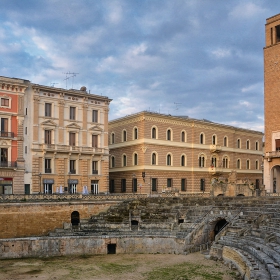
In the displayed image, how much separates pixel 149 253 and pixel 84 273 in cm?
774

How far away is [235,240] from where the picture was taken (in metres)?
26.7

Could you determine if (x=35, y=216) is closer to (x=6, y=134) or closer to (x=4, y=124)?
(x=6, y=134)

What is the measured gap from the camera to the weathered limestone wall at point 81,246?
2920 cm

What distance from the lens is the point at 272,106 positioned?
48281 millimetres

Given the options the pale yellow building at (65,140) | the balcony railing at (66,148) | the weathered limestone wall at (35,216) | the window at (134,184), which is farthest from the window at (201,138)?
the weathered limestone wall at (35,216)

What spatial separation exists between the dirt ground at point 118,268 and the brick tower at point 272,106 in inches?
857

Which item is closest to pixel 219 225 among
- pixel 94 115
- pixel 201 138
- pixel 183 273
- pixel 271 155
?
pixel 183 273

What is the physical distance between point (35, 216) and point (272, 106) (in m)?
30.1

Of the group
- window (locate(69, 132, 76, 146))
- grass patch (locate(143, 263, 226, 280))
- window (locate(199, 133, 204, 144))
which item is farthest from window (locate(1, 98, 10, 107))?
window (locate(199, 133, 204, 144))

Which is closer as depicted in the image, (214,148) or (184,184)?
(184,184)

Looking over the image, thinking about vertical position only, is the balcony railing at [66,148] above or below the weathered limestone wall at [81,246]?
above

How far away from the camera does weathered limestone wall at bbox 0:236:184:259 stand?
95.8 feet

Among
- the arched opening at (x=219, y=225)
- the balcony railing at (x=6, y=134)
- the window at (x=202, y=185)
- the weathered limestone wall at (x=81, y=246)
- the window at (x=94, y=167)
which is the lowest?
the weathered limestone wall at (x=81, y=246)

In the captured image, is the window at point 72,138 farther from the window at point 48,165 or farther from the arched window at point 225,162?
the arched window at point 225,162
